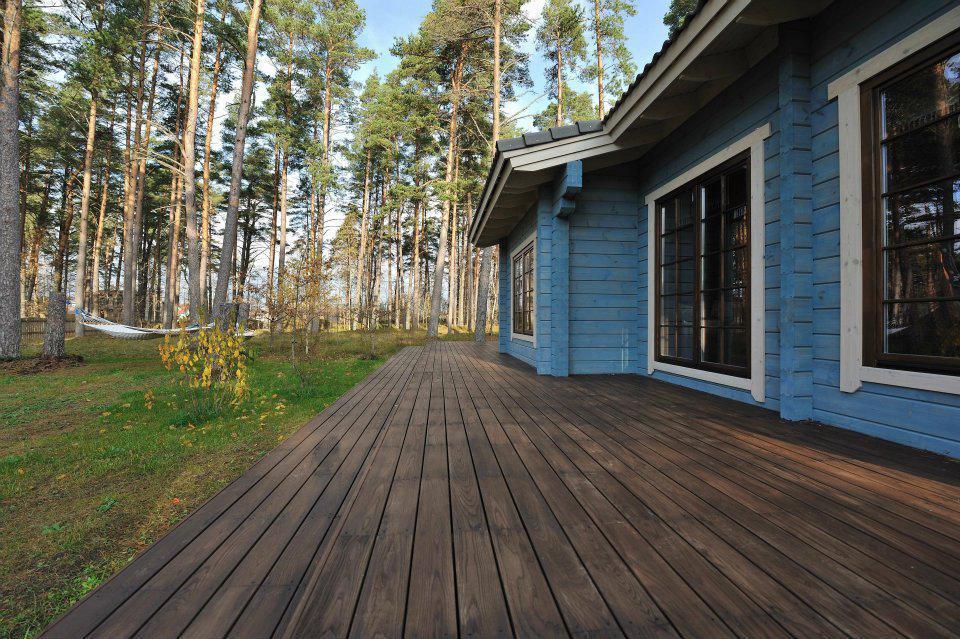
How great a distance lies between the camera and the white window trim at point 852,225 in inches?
80.3

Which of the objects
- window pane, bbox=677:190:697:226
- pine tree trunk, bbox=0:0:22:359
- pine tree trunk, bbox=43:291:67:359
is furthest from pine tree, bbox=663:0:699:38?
pine tree trunk, bbox=43:291:67:359

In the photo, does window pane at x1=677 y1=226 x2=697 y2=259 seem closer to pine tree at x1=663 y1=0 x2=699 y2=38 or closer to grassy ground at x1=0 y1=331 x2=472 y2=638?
grassy ground at x1=0 y1=331 x2=472 y2=638

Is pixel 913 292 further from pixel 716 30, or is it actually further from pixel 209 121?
pixel 209 121

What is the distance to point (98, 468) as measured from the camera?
1.95 meters

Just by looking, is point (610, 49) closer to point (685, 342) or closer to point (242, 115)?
point (242, 115)

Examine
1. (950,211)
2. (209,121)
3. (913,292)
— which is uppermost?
(209,121)

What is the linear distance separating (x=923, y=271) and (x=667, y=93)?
2.05 m

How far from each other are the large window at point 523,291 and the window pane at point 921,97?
3678 millimetres

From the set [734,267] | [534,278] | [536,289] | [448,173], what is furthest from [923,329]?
[448,173]

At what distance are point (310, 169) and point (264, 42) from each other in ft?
11.9

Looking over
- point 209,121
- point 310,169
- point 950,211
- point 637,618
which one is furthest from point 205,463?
point 209,121

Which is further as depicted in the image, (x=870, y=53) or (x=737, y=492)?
(x=870, y=53)

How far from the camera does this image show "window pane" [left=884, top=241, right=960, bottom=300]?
183cm

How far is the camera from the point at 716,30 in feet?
7.68
